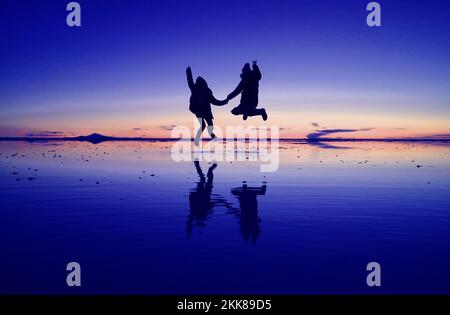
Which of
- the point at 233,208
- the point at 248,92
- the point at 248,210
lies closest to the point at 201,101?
the point at 248,92

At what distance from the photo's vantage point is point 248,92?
17.6 meters

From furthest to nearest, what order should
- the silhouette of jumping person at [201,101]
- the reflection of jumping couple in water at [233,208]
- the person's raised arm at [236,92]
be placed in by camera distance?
the silhouette of jumping person at [201,101] → the person's raised arm at [236,92] → the reflection of jumping couple in water at [233,208]

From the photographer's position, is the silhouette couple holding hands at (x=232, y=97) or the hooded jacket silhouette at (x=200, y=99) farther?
the hooded jacket silhouette at (x=200, y=99)

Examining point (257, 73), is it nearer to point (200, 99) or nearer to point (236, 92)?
point (236, 92)

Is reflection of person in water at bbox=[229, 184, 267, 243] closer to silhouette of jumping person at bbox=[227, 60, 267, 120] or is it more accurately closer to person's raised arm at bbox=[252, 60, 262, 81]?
silhouette of jumping person at bbox=[227, 60, 267, 120]

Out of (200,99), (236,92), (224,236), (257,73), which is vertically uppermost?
(257,73)

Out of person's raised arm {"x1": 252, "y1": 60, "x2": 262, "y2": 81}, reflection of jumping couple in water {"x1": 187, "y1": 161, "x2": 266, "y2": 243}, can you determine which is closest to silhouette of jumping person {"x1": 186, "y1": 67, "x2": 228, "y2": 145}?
person's raised arm {"x1": 252, "y1": 60, "x2": 262, "y2": 81}

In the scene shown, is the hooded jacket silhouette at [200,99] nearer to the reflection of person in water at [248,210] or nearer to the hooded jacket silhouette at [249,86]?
the hooded jacket silhouette at [249,86]

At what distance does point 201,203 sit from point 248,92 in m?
8.18

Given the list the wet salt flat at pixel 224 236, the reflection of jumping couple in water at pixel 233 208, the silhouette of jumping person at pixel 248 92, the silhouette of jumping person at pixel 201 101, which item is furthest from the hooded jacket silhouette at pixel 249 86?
the reflection of jumping couple in water at pixel 233 208

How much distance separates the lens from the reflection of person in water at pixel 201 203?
8.69 m

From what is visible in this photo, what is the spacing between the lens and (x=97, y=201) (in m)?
11.0
